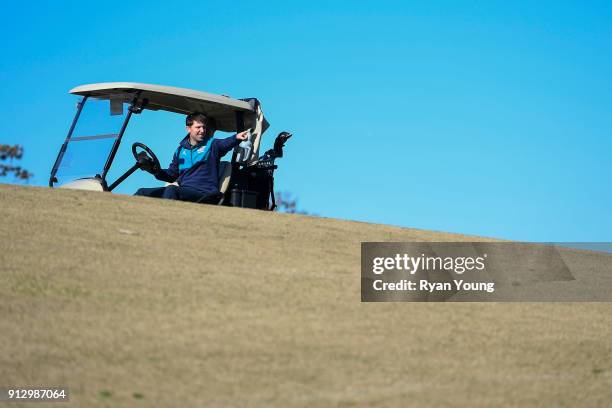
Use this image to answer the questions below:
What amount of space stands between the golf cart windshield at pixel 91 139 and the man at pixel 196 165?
32.5 inches

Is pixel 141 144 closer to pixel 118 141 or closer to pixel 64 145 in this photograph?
pixel 118 141

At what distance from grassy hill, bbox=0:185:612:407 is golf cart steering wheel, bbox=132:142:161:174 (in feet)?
5.30

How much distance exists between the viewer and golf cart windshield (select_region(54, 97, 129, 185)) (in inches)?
516

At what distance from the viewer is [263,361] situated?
6.66 meters

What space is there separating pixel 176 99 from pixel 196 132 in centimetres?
A: 89

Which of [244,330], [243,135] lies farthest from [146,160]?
[244,330]

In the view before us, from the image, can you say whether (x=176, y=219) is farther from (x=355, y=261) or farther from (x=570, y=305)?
(x=570, y=305)

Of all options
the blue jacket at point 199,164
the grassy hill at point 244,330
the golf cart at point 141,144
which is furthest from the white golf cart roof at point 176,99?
the grassy hill at point 244,330

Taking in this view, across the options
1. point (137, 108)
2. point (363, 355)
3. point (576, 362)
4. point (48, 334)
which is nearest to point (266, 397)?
point (363, 355)

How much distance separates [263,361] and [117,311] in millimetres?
1481

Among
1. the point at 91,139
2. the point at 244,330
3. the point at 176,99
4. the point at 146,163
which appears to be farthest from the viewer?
the point at 176,99

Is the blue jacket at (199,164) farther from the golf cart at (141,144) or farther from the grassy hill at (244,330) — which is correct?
the grassy hill at (244,330)

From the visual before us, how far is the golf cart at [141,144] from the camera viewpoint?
1305cm

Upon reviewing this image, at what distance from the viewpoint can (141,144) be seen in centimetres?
1286
